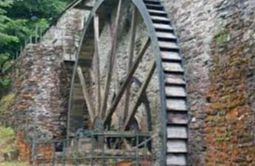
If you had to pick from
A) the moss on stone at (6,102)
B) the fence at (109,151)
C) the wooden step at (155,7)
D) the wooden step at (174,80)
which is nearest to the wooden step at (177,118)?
the wooden step at (174,80)

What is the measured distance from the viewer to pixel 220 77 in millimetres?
6047

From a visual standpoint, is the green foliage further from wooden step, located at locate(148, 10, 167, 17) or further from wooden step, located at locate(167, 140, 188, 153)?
wooden step, located at locate(167, 140, 188, 153)

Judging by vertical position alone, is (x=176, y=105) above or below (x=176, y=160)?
above

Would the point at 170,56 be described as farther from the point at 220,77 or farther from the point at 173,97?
the point at 220,77

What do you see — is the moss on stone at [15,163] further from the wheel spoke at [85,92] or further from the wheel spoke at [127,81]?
the wheel spoke at [127,81]

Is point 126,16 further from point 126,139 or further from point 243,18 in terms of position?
point 243,18

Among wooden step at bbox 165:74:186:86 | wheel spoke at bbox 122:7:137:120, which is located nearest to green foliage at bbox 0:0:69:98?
wheel spoke at bbox 122:7:137:120

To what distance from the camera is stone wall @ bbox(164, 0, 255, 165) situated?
5.55 meters

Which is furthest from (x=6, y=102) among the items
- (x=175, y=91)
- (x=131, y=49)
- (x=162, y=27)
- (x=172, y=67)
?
(x=175, y=91)

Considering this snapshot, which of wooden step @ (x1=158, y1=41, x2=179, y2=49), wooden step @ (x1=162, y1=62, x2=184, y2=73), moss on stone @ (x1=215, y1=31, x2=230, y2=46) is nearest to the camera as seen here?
moss on stone @ (x1=215, y1=31, x2=230, y2=46)

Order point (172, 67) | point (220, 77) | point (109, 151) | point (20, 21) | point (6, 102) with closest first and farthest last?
point (220, 77), point (172, 67), point (109, 151), point (6, 102), point (20, 21)

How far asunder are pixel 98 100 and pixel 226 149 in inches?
149

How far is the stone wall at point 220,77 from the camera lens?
555cm

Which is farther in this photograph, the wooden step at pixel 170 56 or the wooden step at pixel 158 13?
the wooden step at pixel 158 13
